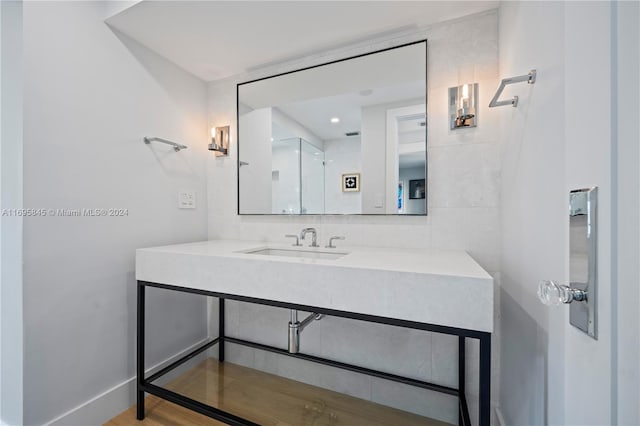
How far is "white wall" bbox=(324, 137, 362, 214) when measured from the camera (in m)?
1.64

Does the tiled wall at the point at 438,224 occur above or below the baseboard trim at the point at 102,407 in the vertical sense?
above

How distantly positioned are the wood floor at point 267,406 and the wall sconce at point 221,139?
162cm

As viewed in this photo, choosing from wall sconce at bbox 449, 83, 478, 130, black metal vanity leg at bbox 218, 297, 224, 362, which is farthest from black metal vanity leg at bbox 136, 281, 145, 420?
wall sconce at bbox 449, 83, 478, 130

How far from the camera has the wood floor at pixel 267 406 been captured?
145 centimetres

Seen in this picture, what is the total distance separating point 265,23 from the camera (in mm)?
1473

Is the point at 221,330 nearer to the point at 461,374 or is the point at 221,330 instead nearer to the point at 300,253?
the point at 300,253

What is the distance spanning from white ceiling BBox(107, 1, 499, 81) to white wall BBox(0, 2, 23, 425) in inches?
18.3

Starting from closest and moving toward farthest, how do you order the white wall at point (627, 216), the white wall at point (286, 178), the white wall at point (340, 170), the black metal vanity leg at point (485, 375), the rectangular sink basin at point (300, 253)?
the white wall at point (627, 216) → the black metal vanity leg at point (485, 375) → the rectangular sink basin at point (300, 253) → the white wall at point (340, 170) → the white wall at point (286, 178)

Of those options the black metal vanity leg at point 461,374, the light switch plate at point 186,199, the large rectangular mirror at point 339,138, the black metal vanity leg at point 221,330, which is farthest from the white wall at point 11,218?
the black metal vanity leg at point 461,374

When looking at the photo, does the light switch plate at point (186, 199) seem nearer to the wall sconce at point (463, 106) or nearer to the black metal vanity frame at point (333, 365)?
the black metal vanity frame at point (333, 365)

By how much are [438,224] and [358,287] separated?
0.74 metres

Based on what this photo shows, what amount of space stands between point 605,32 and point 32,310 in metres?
2.01

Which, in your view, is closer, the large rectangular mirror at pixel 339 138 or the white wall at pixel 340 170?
the large rectangular mirror at pixel 339 138

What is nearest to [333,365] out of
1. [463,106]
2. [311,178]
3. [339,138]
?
[311,178]
